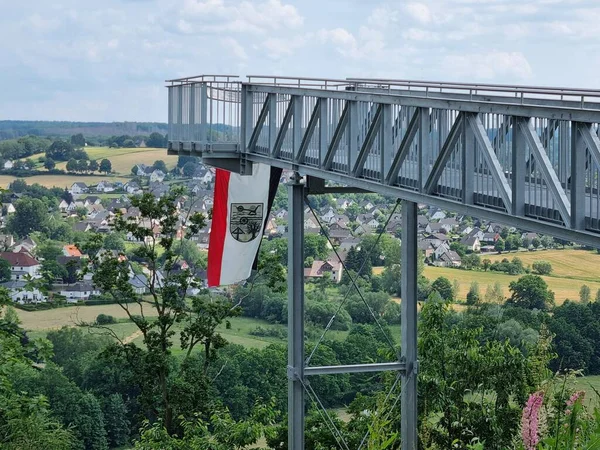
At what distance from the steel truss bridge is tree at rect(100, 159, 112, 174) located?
317ft

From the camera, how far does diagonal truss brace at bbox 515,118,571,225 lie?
25.6 ft

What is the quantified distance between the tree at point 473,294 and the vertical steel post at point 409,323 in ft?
143

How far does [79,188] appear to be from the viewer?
108125 millimetres

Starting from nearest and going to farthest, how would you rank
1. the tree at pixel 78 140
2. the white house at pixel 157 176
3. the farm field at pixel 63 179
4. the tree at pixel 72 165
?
the white house at pixel 157 176
the farm field at pixel 63 179
the tree at pixel 72 165
the tree at pixel 78 140

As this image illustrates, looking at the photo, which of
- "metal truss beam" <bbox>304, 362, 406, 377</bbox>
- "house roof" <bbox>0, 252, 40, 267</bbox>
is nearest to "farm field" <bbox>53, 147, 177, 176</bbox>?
"house roof" <bbox>0, 252, 40, 267</bbox>

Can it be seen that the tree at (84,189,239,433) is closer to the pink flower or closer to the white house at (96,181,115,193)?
the pink flower

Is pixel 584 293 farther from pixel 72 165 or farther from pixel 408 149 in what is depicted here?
pixel 72 165

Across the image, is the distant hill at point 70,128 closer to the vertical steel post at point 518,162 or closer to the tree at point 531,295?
the tree at point 531,295

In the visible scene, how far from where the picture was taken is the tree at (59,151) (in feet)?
386

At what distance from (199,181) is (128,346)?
218 feet

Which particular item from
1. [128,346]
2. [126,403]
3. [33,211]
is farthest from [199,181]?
[128,346]

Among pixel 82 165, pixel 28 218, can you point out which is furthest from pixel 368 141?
pixel 82 165

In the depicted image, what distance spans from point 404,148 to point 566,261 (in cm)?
6474

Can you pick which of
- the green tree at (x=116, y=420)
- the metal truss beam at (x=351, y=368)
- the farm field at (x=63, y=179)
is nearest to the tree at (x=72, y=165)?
the farm field at (x=63, y=179)
